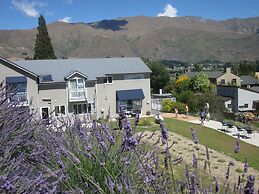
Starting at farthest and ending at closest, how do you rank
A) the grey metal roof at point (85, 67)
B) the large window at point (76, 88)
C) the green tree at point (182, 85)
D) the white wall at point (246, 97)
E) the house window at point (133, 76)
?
1. the green tree at point (182, 85)
2. the white wall at point (246, 97)
3. the house window at point (133, 76)
4. the grey metal roof at point (85, 67)
5. the large window at point (76, 88)

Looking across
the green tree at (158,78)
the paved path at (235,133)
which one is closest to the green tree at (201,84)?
the green tree at (158,78)

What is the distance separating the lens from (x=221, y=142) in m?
20.8

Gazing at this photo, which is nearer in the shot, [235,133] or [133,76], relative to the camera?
[235,133]

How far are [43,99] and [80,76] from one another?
14.4 ft

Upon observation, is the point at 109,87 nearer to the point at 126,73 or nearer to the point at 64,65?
the point at 126,73

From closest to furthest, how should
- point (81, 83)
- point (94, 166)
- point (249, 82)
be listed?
point (94, 166)
point (81, 83)
point (249, 82)

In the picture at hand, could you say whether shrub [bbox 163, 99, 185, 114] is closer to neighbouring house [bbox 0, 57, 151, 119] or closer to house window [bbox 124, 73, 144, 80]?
neighbouring house [bbox 0, 57, 151, 119]

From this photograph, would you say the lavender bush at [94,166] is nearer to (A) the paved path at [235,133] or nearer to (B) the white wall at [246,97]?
(A) the paved path at [235,133]

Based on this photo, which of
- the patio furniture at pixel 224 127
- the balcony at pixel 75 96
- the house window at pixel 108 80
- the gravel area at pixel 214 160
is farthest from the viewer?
the house window at pixel 108 80

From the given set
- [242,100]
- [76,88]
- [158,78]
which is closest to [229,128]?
[76,88]

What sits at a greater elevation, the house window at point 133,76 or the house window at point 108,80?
the house window at point 133,76

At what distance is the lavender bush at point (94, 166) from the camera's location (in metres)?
3.60

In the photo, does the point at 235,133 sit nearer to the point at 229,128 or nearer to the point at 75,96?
the point at 229,128

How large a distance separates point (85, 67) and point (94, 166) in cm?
3333
